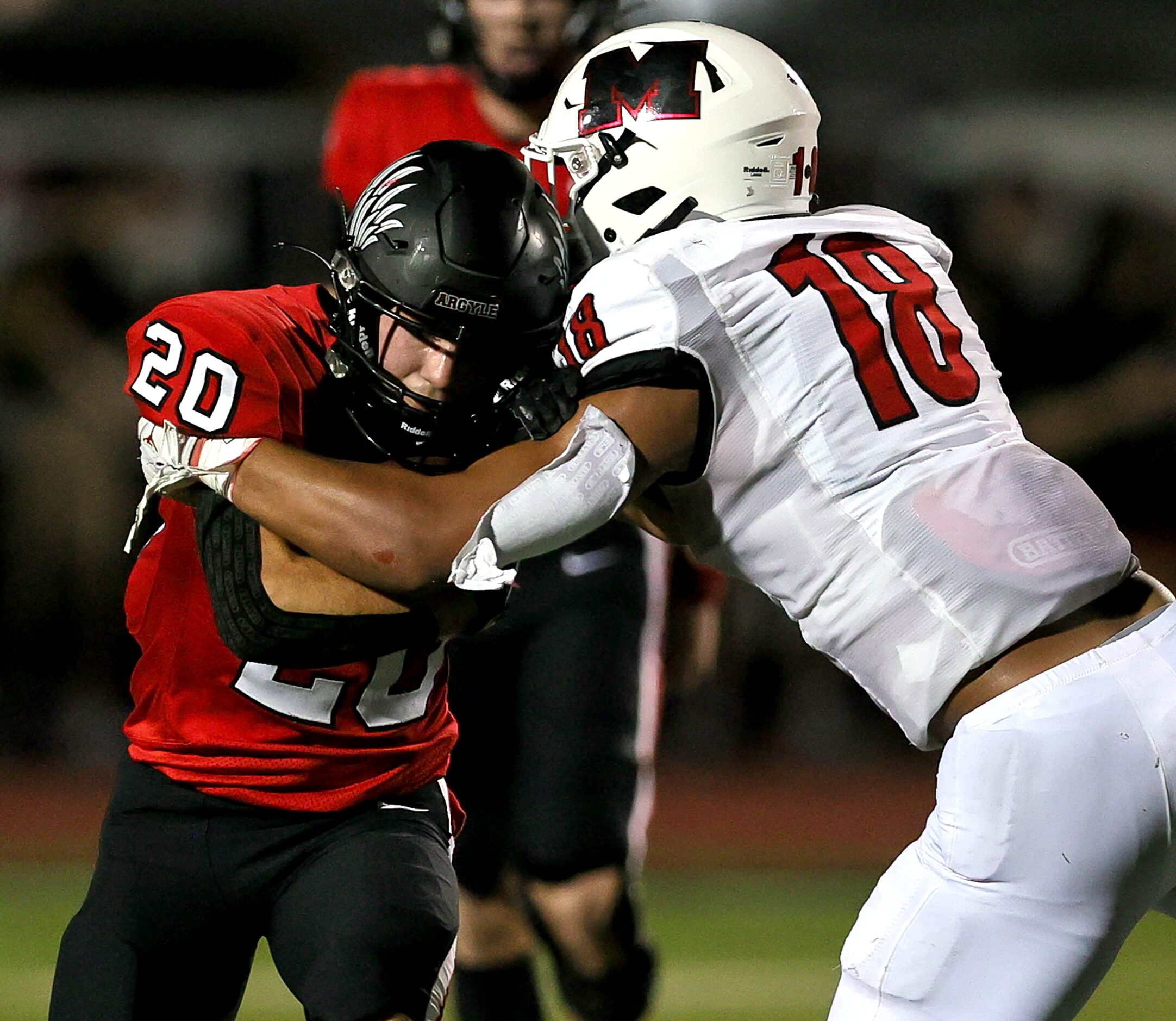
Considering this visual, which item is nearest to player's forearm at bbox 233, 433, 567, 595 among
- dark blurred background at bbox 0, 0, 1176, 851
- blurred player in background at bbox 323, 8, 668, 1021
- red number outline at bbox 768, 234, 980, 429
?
red number outline at bbox 768, 234, 980, 429

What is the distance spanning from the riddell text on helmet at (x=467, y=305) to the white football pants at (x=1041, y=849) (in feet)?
2.64

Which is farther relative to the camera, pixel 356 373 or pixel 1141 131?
pixel 1141 131

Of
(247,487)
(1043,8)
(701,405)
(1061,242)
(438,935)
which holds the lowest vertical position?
(1061,242)

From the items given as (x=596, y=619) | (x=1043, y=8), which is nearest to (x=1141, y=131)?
(x=1043, y=8)

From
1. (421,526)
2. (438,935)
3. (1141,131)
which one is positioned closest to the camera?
(421,526)

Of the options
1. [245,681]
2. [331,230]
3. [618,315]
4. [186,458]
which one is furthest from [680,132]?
[331,230]

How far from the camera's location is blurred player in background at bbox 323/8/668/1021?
298 cm

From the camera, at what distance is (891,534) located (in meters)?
1.89

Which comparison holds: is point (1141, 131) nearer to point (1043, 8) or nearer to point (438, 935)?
point (1043, 8)

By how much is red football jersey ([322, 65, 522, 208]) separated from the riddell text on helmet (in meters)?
1.14

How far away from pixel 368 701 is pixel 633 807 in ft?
3.27

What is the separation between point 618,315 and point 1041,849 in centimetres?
75

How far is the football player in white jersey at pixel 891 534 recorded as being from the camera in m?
1.81

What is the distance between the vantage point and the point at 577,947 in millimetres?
2951
